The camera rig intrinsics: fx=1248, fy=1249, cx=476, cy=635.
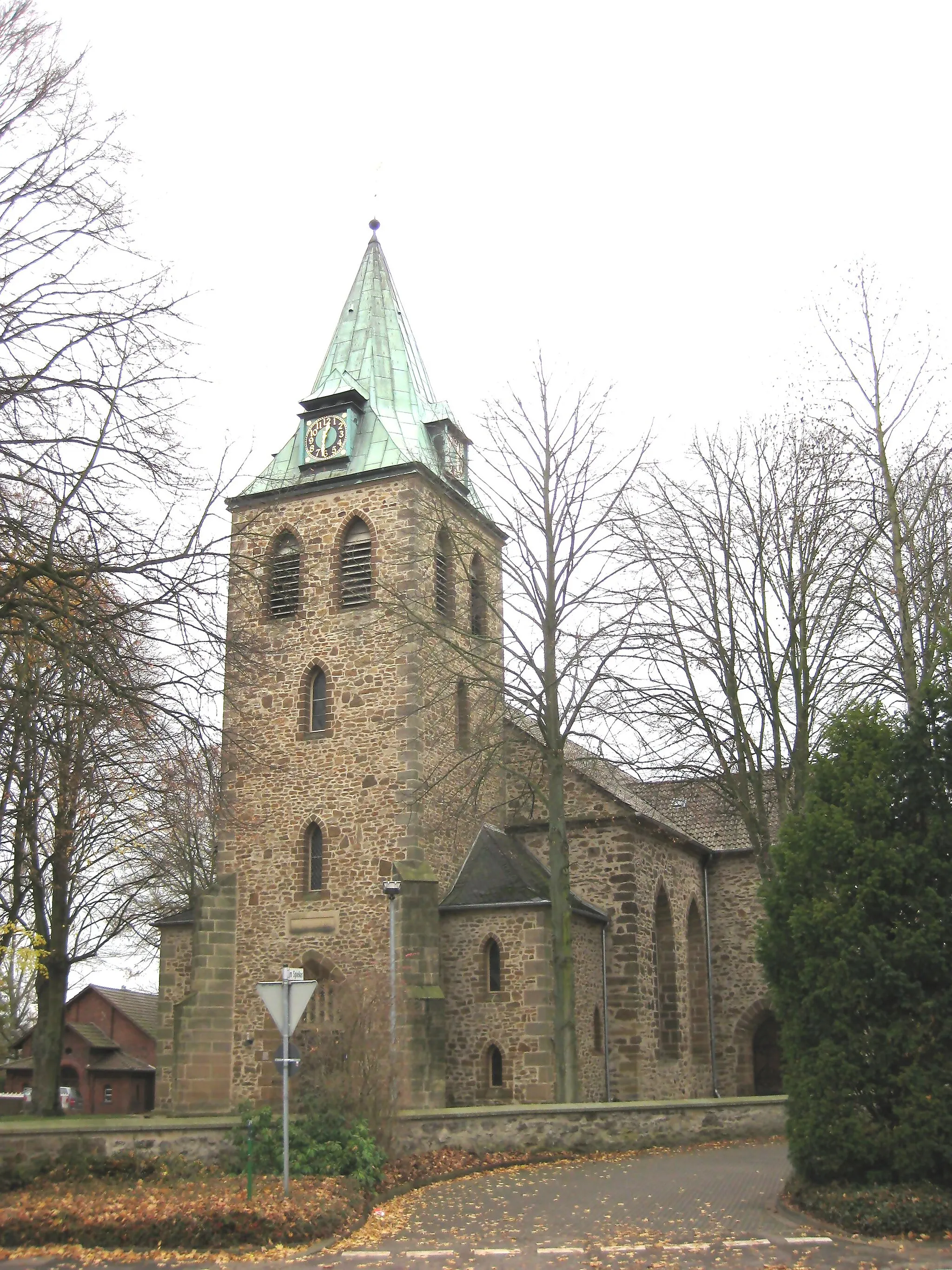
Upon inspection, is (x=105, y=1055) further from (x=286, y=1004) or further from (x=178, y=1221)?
(x=178, y=1221)

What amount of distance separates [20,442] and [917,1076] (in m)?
9.55

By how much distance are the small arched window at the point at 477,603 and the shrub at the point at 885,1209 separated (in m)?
16.8

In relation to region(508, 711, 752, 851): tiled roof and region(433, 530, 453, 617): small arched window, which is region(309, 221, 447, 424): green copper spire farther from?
region(508, 711, 752, 851): tiled roof

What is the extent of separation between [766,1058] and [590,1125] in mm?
13629

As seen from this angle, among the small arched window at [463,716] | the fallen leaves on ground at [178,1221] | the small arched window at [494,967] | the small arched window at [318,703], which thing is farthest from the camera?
the small arched window at [463,716]

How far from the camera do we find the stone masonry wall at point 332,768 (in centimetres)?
2292

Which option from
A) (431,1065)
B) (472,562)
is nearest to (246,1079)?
(431,1065)

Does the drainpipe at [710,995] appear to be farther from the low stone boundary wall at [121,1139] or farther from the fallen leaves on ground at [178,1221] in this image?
the fallen leaves on ground at [178,1221]

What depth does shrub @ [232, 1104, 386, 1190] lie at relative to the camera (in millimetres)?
13367

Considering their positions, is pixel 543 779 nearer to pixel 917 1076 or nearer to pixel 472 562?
pixel 472 562

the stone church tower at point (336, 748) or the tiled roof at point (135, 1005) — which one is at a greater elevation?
the stone church tower at point (336, 748)

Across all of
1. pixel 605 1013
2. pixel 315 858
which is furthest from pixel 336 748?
pixel 605 1013

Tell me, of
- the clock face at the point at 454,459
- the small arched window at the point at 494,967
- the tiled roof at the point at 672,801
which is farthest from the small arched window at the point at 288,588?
the small arched window at the point at 494,967

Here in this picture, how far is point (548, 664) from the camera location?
21.4 metres
